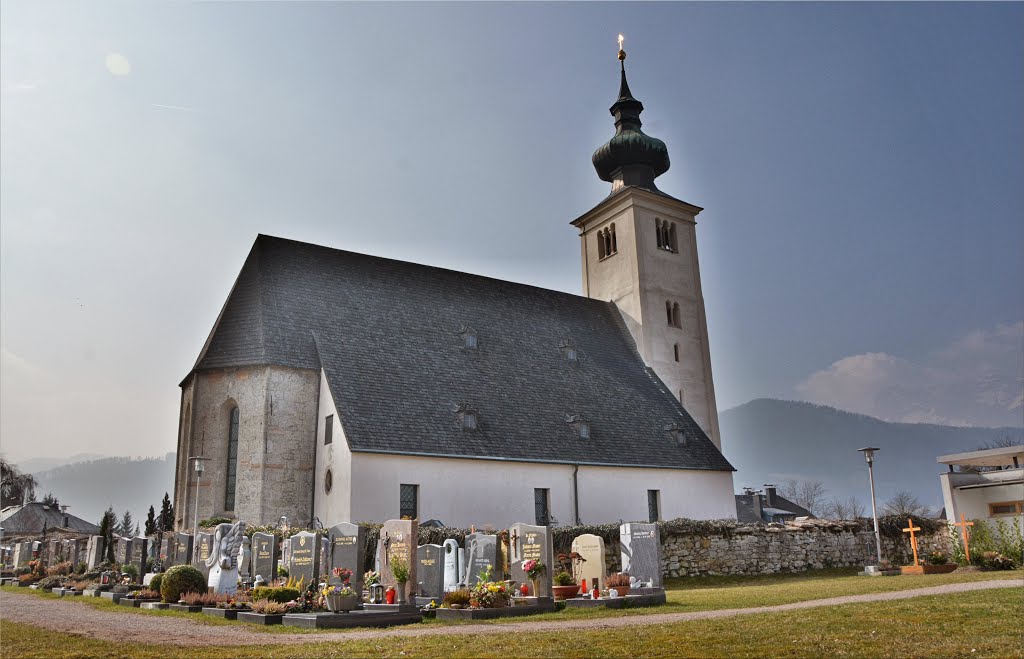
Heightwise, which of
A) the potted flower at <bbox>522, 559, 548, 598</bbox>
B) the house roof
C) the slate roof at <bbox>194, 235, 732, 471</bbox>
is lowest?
the potted flower at <bbox>522, 559, 548, 598</bbox>

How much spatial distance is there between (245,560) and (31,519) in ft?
164

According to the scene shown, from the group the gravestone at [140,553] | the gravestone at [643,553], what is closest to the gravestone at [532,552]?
the gravestone at [643,553]

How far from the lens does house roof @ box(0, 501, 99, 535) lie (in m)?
59.6

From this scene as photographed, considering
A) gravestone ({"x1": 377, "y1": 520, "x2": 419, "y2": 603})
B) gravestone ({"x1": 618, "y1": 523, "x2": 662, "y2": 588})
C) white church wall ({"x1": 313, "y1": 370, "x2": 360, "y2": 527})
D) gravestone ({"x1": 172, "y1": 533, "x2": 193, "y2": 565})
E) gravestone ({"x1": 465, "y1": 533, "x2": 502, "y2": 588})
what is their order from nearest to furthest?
gravestone ({"x1": 377, "y1": 520, "x2": 419, "y2": 603}), gravestone ({"x1": 465, "y1": 533, "x2": 502, "y2": 588}), gravestone ({"x1": 618, "y1": 523, "x2": 662, "y2": 588}), gravestone ({"x1": 172, "y1": 533, "x2": 193, "y2": 565}), white church wall ({"x1": 313, "y1": 370, "x2": 360, "y2": 527})

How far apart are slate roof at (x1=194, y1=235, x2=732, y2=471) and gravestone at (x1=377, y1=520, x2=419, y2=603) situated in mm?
8385

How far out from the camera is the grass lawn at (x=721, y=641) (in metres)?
10.2

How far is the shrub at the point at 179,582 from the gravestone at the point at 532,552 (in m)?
7.47

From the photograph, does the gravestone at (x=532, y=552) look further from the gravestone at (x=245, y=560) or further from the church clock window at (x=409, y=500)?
the church clock window at (x=409, y=500)

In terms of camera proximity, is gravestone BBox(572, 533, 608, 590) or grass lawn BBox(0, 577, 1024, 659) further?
gravestone BBox(572, 533, 608, 590)

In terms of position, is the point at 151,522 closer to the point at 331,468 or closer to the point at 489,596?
the point at 331,468

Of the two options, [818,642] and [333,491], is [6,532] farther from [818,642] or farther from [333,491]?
[818,642]

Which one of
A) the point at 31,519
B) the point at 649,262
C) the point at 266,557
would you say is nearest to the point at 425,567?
the point at 266,557

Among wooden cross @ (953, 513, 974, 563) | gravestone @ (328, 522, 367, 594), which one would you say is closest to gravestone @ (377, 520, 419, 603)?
gravestone @ (328, 522, 367, 594)

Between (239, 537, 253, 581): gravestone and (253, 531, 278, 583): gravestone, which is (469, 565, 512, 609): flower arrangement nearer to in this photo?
(253, 531, 278, 583): gravestone
